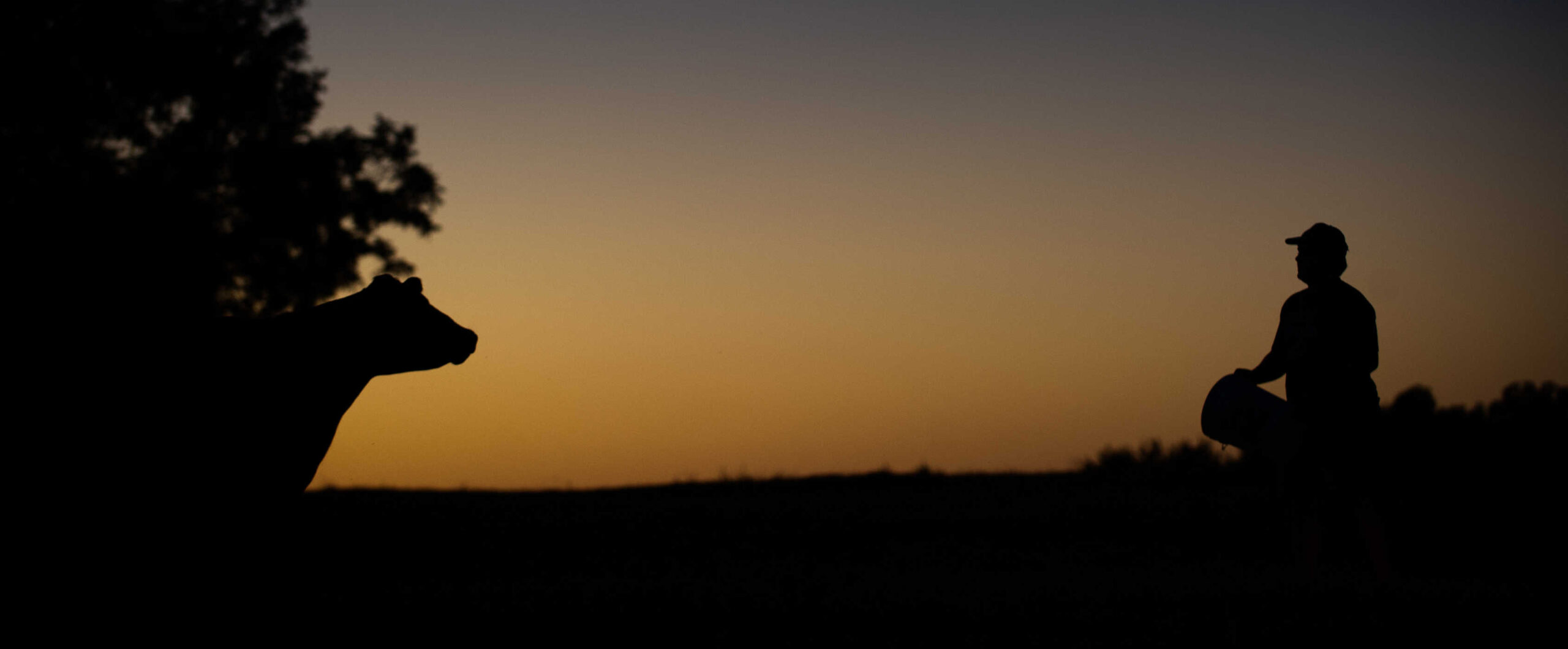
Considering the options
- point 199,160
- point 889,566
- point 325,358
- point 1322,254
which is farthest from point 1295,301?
point 199,160

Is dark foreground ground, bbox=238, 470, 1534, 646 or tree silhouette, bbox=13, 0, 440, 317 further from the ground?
tree silhouette, bbox=13, 0, 440, 317

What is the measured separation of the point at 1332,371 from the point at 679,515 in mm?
7475

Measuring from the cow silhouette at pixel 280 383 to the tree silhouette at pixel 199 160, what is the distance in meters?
5.94

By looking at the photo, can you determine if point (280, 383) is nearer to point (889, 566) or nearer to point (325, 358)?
point (325, 358)

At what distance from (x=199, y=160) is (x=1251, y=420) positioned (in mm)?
11626

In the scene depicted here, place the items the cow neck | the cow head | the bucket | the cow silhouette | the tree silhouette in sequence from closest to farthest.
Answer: the cow silhouette < the cow neck < the cow head < the bucket < the tree silhouette

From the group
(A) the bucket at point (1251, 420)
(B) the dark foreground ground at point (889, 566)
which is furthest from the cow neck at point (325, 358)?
(A) the bucket at point (1251, 420)

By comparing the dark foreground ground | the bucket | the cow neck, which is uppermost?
the cow neck

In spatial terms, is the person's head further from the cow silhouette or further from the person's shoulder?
the cow silhouette

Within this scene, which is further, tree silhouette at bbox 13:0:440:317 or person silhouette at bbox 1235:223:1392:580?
tree silhouette at bbox 13:0:440:317

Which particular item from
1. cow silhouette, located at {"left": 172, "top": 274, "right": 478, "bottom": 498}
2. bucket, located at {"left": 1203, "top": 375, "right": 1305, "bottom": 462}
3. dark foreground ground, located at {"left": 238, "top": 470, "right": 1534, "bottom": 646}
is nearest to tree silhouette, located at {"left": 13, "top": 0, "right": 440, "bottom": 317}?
dark foreground ground, located at {"left": 238, "top": 470, "right": 1534, "bottom": 646}

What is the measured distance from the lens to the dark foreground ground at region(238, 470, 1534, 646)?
677cm

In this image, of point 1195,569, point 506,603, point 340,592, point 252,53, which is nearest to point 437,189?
point 252,53

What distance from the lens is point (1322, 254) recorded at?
→ 23.6ft
